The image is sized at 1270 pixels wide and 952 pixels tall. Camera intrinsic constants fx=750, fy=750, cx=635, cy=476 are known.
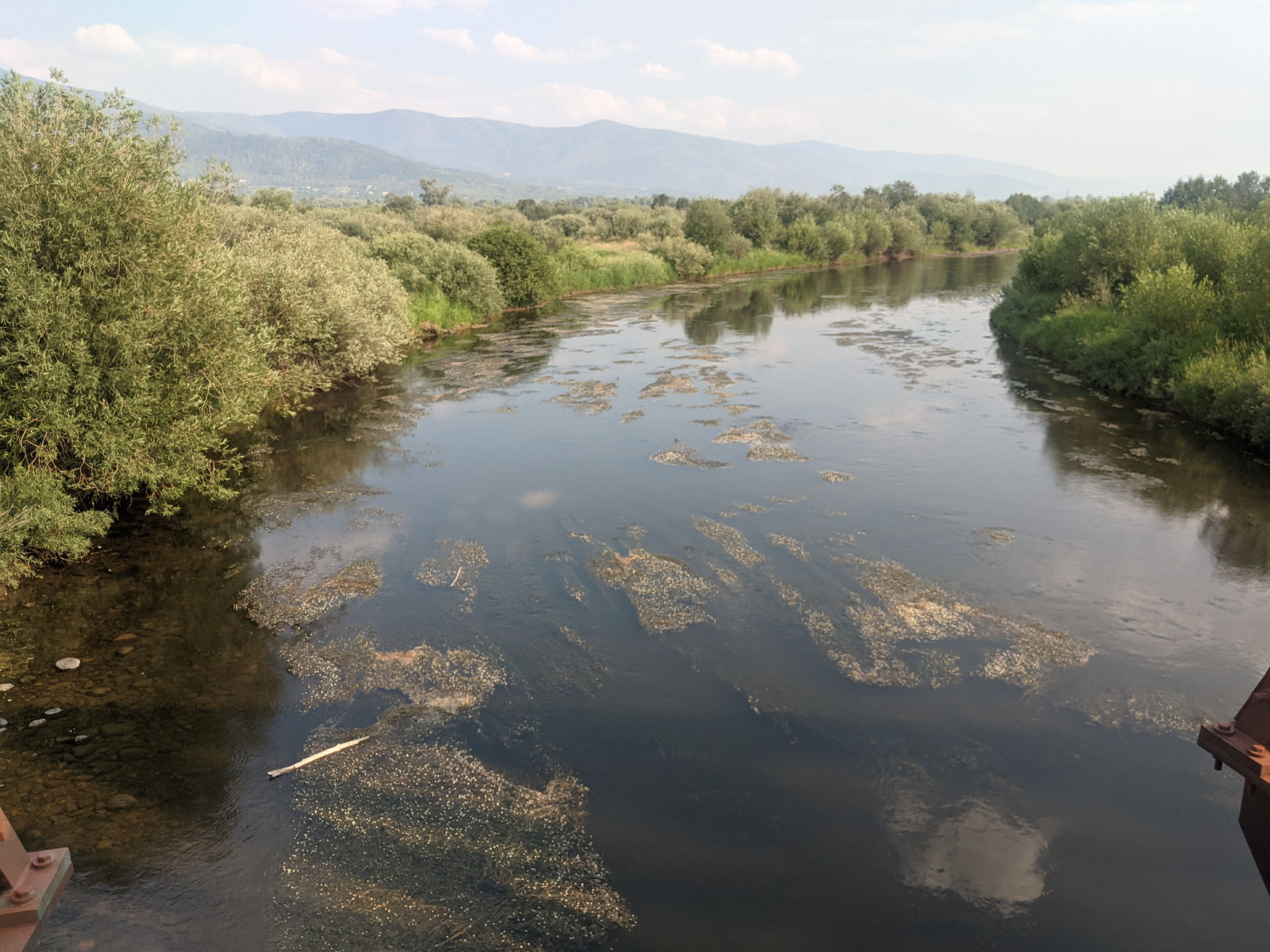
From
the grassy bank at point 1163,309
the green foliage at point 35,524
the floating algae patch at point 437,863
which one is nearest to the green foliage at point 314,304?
the green foliage at point 35,524

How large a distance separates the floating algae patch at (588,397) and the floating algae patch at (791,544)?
11038mm

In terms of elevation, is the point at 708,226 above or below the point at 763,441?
above

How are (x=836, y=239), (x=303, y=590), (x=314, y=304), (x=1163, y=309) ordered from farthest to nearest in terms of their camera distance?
(x=836, y=239), (x=314, y=304), (x=1163, y=309), (x=303, y=590)

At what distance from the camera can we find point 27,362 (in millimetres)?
12938

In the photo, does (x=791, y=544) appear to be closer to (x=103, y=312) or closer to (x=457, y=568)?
(x=457, y=568)

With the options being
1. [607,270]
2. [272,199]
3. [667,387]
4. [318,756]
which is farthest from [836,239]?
[318,756]

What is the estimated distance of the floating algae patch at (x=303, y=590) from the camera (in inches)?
494

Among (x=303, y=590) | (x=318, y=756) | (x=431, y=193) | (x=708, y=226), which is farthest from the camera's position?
(x=431, y=193)

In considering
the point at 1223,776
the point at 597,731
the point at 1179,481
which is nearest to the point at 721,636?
the point at 597,731

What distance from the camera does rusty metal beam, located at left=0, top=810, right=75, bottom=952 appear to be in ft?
11.8

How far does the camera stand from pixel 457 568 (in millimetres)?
14203

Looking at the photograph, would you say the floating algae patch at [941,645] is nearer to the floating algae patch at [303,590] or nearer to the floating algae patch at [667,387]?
the floating algae patch at [303,590]

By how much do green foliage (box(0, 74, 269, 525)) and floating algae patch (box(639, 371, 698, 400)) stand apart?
14165mm

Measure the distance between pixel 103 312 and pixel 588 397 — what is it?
15542mm
